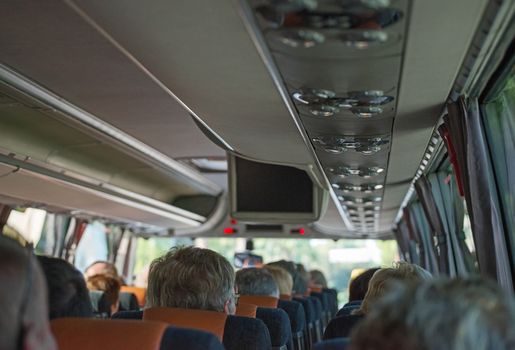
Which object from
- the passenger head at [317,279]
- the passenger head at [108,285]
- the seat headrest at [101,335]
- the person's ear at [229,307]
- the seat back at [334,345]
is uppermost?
the passenger head at [317,279]

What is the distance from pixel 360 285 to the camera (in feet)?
23.4

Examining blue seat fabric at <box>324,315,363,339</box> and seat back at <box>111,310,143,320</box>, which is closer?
blue seat fabric at <box>324,315,363,339</box>

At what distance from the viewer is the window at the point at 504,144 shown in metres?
4.82

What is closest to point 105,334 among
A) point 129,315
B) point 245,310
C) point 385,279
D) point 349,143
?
point 129,315

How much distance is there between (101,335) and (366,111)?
8.56 feet

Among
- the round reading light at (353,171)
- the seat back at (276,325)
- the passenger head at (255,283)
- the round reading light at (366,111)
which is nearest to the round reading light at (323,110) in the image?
the round reading light at (366,111)

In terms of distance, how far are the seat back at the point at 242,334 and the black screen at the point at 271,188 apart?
4.81m

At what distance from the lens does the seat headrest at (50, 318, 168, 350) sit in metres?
A: 2.72

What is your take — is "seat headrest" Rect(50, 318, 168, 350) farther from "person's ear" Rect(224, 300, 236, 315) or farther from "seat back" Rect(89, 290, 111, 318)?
"seat back" Rect(89, 290, 111, 318)

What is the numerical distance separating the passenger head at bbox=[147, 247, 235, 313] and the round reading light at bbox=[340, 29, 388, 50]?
5.28 ft

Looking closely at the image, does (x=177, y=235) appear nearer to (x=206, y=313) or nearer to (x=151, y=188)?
(x=151, y=188)

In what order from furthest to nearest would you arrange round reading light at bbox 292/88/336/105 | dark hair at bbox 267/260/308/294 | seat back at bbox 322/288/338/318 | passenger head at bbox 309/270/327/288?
passenger head at bbox 309/270/327/288 < seat back at bbox 322/288/338/318 < dark hair at bbox 267/260/308/294 < round reading light at bbox 292/88/336/105

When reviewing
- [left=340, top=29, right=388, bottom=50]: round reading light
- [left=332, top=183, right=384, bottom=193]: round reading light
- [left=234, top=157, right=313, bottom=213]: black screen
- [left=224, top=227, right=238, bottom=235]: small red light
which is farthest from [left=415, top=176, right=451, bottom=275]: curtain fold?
[left=224, top=227, right=238, bottom=235]: small red light

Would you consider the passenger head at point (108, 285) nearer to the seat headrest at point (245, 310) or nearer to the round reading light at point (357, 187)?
the round reading light at point (357, 187)
